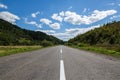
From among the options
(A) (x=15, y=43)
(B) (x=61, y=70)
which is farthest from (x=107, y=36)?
(A) (x=15, y=43)

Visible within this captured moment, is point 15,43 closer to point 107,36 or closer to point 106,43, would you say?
point 107,36

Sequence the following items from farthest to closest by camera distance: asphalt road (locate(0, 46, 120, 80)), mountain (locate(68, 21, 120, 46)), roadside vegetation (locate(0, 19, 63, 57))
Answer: mountain (locate(68, 21, 120, 46)), roadside vegetation (locate(0, 19, 63, 57)), asphalt road (locate(0, 46, 120, 80))

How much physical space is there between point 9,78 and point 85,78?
263 centimetres

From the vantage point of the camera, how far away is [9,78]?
19.1 ft

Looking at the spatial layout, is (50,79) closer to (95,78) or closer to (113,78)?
(95,78)

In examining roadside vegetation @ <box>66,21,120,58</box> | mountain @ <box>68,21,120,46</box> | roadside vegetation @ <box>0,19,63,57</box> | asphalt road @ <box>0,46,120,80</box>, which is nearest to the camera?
asphalt road @ <box>0,46,120,80</box>

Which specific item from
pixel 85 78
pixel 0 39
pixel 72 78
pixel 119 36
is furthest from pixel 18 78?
pixel 0 39

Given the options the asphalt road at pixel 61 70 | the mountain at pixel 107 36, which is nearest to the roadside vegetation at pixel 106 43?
the mountain at pixel 107 36

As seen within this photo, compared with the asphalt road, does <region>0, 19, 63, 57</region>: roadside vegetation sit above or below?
above

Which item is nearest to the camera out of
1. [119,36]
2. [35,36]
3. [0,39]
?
[119,36]

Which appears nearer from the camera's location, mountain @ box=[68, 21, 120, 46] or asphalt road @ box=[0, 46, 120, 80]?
asphalt road @ box=[0, 46, 120, 80]

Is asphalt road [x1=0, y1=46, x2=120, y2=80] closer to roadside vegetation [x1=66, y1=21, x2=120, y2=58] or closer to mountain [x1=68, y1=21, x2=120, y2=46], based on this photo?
roadside vegetation [x1=66, y1=21, x2=120, y2=58]

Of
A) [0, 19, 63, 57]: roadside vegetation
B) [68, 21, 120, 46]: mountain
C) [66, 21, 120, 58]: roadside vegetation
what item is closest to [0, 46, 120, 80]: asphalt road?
[66, 21, 120, 58]: roadside vegetation

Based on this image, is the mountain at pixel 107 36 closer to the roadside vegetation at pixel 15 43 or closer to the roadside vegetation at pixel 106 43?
the roadside vegetation at pixel 106 43
